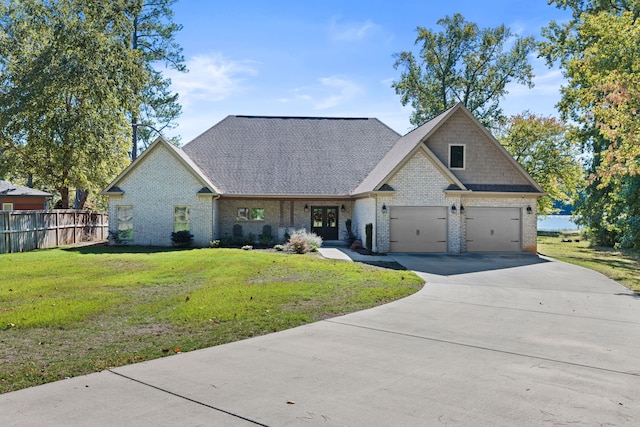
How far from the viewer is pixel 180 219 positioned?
24.5 m

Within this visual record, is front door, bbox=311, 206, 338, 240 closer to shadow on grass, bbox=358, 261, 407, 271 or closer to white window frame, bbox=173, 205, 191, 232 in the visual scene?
white window frame, bbox=173, 205, 191, 232

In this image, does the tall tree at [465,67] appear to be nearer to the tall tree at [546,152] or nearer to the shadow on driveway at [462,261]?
the tall tree at [546,152]

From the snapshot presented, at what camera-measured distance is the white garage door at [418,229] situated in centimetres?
2217

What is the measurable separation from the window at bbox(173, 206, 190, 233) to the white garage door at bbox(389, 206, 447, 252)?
10543mm

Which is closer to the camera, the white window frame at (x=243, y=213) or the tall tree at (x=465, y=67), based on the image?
the white window frame at (x=243, y=213)

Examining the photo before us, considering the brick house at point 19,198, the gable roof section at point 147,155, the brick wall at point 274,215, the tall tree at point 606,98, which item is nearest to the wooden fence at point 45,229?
the gable roof section at point 147,155

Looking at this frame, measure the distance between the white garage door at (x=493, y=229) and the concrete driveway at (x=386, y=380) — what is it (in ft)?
45.4

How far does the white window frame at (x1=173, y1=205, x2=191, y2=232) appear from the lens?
24344mm

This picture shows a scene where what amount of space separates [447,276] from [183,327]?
9.57 metres

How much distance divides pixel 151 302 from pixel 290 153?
19.7 m

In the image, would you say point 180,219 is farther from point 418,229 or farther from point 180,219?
point 418,229

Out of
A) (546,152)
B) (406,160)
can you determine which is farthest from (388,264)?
(546,152)

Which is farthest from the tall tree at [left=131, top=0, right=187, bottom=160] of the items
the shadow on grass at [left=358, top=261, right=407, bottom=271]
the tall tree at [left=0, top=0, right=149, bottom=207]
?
the shadow on grass at [left=358, top=261, right=407, bottom=271]

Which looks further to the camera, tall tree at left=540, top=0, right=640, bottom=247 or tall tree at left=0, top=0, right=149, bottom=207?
tall tree at left=0, top=0, right=149, bottom=207
